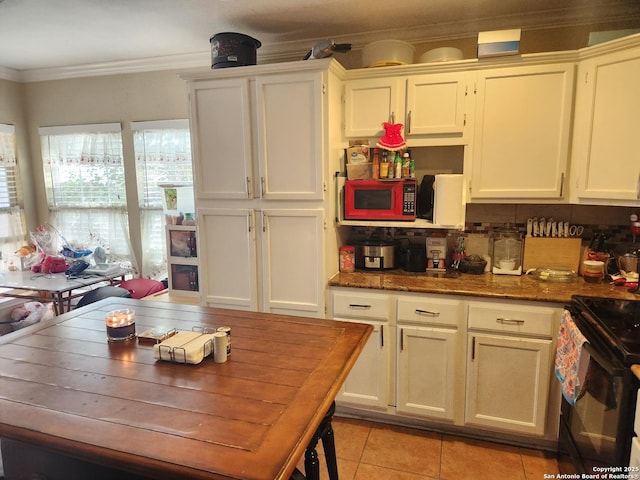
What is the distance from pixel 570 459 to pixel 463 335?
2.39 ft

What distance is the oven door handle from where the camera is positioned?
1442 millimetres

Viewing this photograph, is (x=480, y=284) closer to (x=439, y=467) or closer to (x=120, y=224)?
(x=439, y=467)

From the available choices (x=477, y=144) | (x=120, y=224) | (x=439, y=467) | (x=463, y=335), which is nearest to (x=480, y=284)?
(x=463, y=335)

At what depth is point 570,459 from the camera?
1.94 metres

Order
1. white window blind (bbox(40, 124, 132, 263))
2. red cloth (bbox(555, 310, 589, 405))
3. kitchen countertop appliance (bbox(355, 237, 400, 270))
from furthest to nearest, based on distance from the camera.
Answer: white window blind (bbox(40, 124, 132, 263)), kitchen countertop appliance (bbox(355, 237, 400, 270)), red cloth (bbox(555, 310, 589, 405))

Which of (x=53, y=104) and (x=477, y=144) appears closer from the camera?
(x=477, y=144)

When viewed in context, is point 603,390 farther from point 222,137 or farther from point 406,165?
point 222,137

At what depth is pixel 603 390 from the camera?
1.60 meters

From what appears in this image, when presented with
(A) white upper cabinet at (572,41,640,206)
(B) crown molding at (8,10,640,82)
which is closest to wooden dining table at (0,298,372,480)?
(A) white upper cabinet at (572,41,640,206)

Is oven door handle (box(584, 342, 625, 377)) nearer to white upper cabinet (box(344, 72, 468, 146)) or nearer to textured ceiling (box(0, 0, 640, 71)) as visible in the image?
white upper cabinet (box(344, 72, 468, 146))

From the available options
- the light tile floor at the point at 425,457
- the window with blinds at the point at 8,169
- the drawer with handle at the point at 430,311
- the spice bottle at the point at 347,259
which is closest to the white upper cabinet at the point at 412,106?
the spice bottle at the point at 347,259

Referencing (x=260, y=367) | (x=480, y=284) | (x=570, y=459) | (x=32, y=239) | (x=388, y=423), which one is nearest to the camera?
(x=260, y=367)

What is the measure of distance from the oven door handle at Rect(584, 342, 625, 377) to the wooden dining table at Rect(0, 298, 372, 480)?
0.87 m

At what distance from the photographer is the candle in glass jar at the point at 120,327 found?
1560 mm
